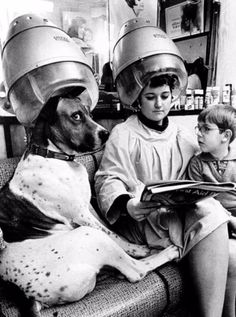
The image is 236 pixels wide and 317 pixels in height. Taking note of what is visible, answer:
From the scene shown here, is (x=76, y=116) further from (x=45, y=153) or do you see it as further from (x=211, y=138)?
(x=211, y=138)

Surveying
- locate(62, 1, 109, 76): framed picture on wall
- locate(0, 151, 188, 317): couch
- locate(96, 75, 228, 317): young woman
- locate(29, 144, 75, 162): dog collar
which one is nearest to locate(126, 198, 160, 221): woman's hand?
locate(96, 75, 228, 317): young woman

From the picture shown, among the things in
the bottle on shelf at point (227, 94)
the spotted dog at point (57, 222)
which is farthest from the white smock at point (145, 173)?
the bottle on shelf at point (227, 94)

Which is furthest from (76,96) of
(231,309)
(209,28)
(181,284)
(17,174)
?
(209,28)

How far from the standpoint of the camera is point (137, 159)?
151 cm

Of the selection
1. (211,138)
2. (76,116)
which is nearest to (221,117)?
(211,138)

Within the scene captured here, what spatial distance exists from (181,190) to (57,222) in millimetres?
482

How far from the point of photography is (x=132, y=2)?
90.4 inches

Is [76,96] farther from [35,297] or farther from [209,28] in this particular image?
[209,28]

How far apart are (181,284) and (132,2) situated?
77.4 inches

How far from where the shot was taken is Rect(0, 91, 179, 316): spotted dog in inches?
40.8

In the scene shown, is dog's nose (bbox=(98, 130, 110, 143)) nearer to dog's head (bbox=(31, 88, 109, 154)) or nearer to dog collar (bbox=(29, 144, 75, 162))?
dog's head (bbox=(31, 88, 109, 154))

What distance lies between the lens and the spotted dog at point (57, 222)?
104 cm

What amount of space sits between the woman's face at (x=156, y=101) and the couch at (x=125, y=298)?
0.69 metres

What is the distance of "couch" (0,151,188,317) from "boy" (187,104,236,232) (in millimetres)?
499
